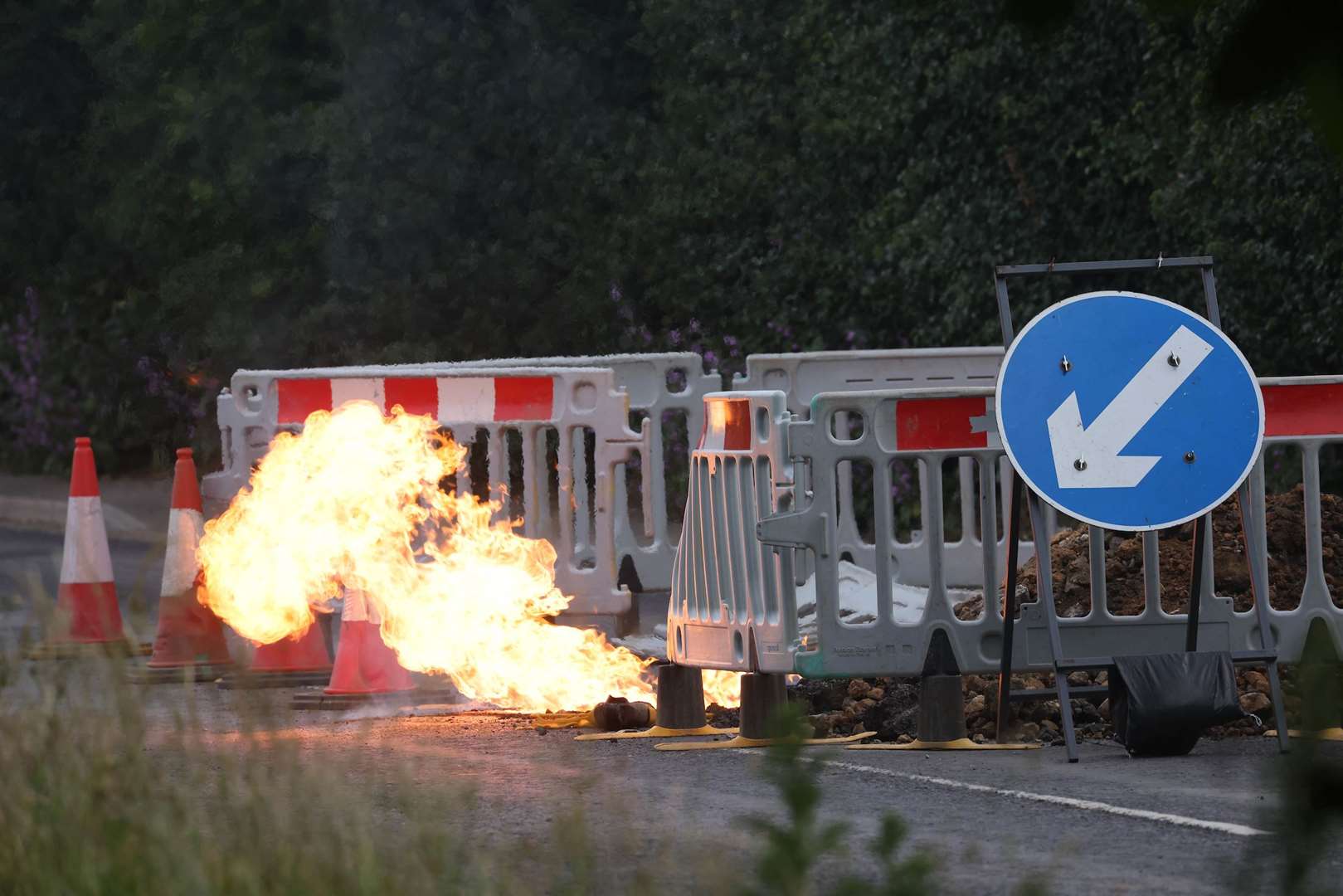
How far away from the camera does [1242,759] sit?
8.21 m

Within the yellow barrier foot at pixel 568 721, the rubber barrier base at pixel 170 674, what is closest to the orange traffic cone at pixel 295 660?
the rubber barrier base at pixel 170 674

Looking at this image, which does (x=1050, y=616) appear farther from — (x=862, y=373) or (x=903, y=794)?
(x=862, y=373)

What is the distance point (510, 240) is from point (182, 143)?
170 inches

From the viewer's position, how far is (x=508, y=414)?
39.5 feet

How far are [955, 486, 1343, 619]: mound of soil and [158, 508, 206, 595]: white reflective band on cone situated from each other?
3795mm

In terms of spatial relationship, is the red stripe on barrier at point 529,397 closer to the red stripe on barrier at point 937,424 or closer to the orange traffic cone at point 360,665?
the orange traffic cone at point 360,665

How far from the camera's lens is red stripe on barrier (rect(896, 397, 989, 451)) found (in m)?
8.62

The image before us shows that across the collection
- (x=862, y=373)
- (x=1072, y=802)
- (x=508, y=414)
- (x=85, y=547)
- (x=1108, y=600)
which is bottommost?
(x=1072, y=802)

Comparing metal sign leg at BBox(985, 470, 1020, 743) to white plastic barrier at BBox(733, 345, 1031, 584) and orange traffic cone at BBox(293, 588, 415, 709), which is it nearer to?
orange traffic cone at BBox(293, 588, 415, 709)

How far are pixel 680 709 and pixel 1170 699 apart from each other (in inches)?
73.4

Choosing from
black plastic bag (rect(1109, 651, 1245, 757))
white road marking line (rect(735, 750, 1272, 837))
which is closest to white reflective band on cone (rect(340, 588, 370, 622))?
white road marking line (rect(735, 750, 1272, 837))

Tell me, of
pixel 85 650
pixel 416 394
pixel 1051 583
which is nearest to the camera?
pixel 1051 583

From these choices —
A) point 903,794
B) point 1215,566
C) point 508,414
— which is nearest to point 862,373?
point 508,414

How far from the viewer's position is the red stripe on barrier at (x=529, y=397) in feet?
39.5
